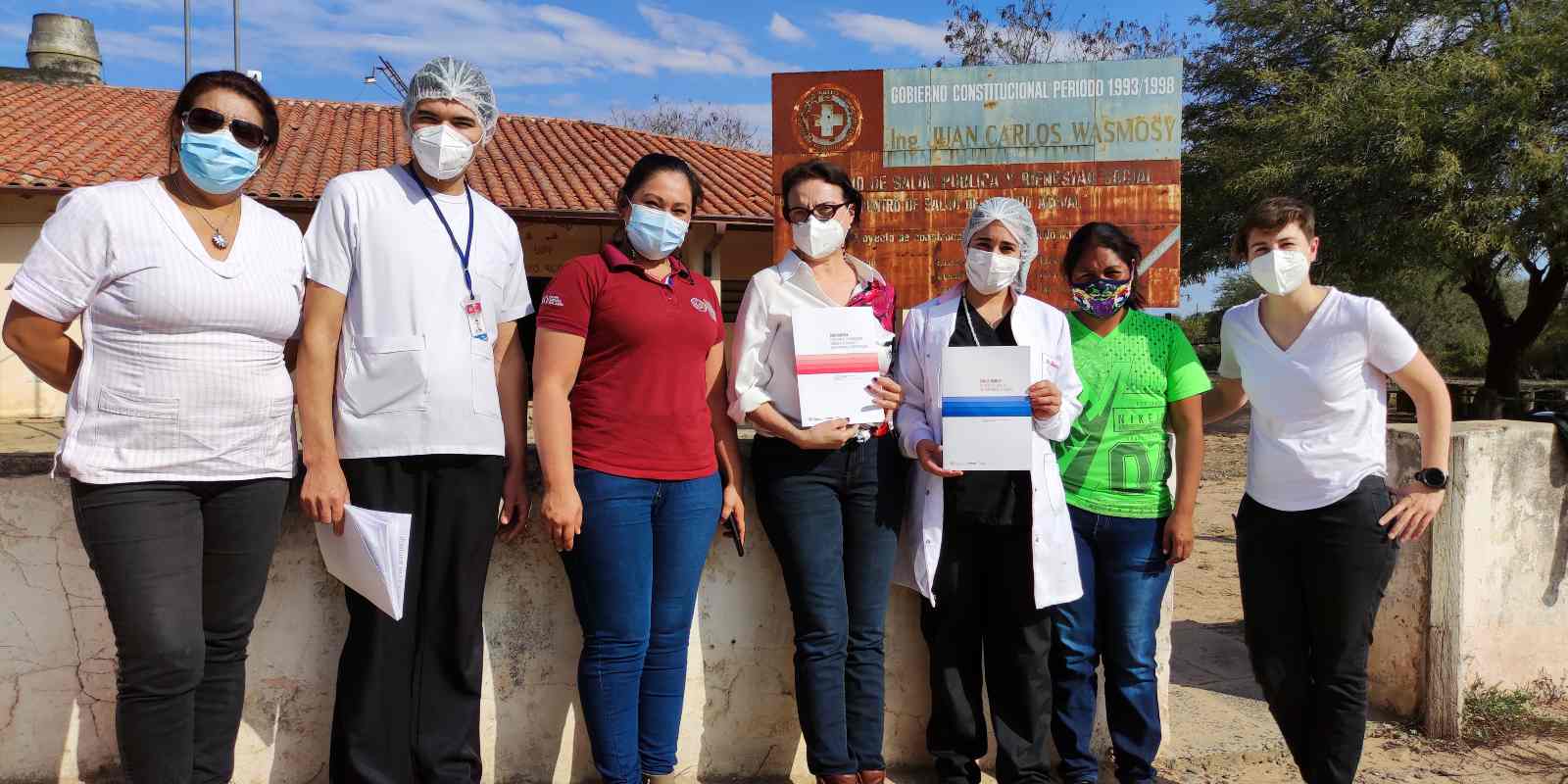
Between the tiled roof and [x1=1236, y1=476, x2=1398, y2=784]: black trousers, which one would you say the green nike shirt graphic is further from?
the tiled roof

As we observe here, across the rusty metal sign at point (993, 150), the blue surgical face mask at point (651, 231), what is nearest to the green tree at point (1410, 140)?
the rusty metal sign at point (993, 150)

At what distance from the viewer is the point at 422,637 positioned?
2574 millimetres

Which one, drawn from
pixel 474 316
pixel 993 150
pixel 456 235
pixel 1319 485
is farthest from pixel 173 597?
pixel 993 150

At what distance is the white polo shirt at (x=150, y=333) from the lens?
2.13 metres

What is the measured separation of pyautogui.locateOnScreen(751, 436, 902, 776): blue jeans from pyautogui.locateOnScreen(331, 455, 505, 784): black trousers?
0.79 meters

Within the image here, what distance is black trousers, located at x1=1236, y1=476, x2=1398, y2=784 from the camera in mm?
2756

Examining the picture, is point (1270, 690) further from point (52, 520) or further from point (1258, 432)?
point (52, 520)

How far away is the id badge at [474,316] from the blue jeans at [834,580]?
865mm

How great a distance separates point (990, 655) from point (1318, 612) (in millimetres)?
921

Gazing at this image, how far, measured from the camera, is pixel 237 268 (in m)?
2.26

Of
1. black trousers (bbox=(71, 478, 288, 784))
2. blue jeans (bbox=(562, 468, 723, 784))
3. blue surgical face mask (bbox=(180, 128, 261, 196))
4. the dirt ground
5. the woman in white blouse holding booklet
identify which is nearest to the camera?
black trousers (bbox=(71, 478, 288, 784))

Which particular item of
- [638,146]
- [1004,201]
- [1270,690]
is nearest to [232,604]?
[1004,201]

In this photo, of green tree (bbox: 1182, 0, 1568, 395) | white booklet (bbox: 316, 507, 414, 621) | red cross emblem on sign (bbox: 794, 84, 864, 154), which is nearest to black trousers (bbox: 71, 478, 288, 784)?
white booklet (bbox: 316, 507, 414, 621)

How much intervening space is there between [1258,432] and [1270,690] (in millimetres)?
763
